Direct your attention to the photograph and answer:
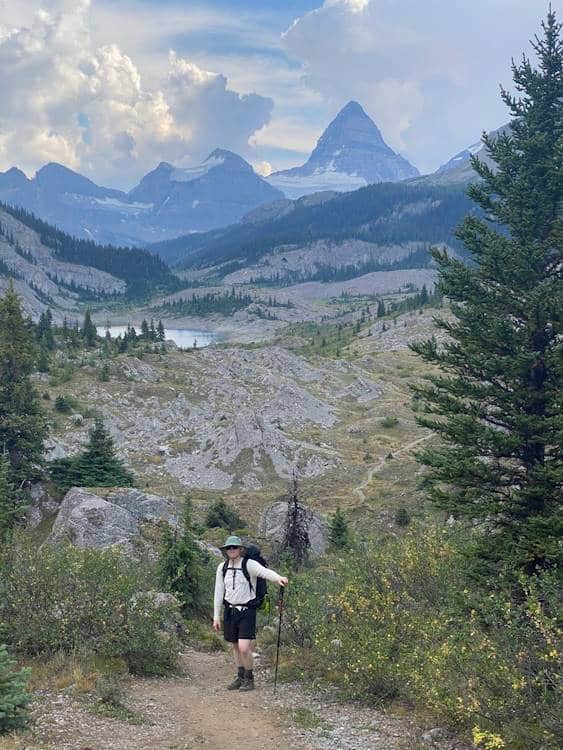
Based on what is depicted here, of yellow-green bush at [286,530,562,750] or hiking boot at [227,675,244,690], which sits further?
hiking boot at [227,675,244,690]

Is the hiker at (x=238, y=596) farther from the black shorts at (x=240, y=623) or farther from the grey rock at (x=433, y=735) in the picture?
the grey rock at (x=433, y=735)

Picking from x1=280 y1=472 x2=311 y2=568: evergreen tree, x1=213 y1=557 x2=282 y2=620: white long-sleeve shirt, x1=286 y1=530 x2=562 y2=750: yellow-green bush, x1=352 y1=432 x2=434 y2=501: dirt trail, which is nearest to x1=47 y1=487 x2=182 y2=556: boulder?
x1=280 y1=472 x2=311 y2=568: evergreen tree

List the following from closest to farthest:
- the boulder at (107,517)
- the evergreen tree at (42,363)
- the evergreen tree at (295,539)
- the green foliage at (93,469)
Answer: the boulder at (107,517) → the evergreen tree at (295,539) → the green foliage at (93,469) → the evergreen tree at (42,363)

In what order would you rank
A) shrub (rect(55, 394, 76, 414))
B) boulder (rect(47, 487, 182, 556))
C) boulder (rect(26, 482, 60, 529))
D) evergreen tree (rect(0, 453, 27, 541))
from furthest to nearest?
1. shrub (rect(55, 394, 76, 414))
2. boulder (rect(26, 482, 60, 529))
3. boulder (rect(47, 487, 182, 556))
4. evergreen tree (rect(0, 453, 27, 541))

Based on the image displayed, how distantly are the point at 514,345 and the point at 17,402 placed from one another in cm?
2986

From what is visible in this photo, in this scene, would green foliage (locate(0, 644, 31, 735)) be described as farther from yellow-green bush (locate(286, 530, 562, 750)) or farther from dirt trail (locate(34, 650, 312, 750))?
yellow-green bush (locate(286, 530, 562, 750))

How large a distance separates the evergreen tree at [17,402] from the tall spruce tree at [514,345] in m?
26.5

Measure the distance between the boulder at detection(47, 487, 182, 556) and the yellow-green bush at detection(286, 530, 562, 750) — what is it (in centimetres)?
1177

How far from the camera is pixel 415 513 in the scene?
42.1m

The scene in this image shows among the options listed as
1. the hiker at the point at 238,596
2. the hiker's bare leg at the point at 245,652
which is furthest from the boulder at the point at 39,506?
the hiker at the point at 238,596

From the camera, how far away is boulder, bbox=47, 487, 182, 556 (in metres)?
28.4

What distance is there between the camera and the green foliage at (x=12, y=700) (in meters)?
8.51

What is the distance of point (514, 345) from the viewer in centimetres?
1647

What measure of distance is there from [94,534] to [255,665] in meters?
15.2
